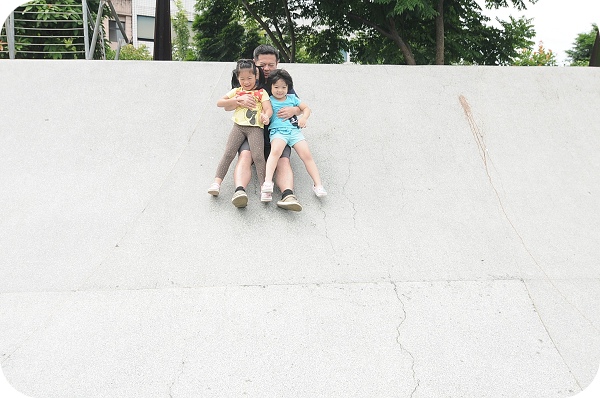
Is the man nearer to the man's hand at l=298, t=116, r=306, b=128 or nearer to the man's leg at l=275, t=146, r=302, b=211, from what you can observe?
the man's leg at l=275, t=146, r=302, b=211

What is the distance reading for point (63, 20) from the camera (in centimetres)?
971

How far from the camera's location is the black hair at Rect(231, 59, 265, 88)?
5.05 metres

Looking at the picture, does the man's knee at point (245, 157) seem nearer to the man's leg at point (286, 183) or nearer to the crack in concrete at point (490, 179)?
the man's leg at point (286, 183)

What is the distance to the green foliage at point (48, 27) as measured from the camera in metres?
9.74

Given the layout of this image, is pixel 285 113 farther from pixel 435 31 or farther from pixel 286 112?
pixel 435 31

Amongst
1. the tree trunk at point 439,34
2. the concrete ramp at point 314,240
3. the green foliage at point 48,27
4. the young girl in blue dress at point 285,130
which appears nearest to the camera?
the concrete ramp at point 314,240

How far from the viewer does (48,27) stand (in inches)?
396

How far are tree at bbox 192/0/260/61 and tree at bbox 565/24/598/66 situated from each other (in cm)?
1230

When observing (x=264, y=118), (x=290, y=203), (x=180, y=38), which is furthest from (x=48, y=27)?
(x=180, y=38)

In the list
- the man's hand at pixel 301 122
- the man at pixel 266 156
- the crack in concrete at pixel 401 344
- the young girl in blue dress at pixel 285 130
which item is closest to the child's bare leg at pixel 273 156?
the young girl in blue dress at pixel 285 130

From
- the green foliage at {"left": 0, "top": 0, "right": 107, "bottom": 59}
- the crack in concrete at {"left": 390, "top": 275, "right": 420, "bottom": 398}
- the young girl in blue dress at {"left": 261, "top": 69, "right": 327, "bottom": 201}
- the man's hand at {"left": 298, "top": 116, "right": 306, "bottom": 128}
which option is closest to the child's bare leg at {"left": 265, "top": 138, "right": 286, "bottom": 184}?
the young girl in blue dress at {"left": 261, "top": 69, "right": 327, "bottom": 201}

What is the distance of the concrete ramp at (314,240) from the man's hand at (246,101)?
2.73 ft

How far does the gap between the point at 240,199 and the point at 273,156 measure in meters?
0.51

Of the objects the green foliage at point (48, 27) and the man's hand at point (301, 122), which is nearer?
the man's hand at point (301, 122)
